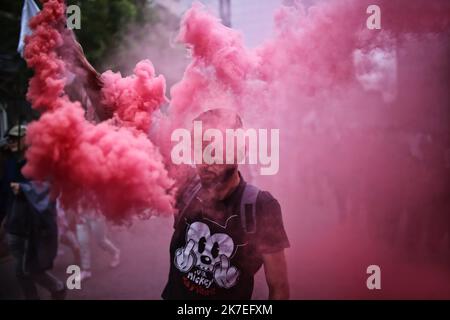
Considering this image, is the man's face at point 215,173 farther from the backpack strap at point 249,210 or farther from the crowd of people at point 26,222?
the crowd of people at point 26,222

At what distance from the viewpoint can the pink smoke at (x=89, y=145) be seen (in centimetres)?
211

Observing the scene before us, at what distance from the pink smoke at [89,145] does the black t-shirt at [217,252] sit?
0.20 m

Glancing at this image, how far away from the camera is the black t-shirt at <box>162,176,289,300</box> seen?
91.5 inches

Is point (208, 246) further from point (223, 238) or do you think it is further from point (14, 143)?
point (14, 143)

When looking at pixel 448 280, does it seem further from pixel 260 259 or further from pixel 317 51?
pixel 317 51

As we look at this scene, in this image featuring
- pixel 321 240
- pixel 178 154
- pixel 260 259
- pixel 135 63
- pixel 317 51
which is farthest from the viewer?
pixel 321 240

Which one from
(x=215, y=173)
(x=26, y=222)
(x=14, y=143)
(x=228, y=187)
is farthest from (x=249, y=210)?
(x=14, y=143)

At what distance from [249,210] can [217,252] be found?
310 millimetres

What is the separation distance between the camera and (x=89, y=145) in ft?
7.07

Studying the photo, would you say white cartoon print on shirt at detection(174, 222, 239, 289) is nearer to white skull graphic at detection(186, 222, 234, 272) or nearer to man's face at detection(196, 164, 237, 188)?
white skull graphic at detection(186, 222, 234, 272)

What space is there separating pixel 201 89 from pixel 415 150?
6.40ft

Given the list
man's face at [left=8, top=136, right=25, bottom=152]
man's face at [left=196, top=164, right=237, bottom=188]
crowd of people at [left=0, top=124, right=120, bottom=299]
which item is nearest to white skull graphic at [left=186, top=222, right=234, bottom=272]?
man's face at [left=196, top=164, right=237, bottom=188]
